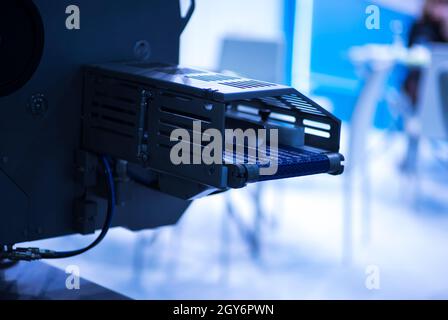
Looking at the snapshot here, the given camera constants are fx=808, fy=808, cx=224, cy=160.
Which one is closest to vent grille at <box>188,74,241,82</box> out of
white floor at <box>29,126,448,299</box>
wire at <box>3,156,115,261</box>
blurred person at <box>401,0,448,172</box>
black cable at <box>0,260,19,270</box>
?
wire at <box>3,156,115,261</box>

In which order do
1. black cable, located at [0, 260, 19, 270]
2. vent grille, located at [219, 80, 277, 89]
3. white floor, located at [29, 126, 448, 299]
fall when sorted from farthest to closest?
white floor, located at [29, 126, 448, 299]
black cable, located at [0, 260, 19, 270]
vent grille, located at [219, 80, 277, 89]

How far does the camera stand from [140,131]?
1248 millimetres

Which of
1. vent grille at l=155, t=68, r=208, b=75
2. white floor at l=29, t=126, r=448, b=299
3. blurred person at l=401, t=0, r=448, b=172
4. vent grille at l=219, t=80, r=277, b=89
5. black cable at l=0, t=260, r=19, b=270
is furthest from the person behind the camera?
blurred person at l=401, t=0, r=448, b=172

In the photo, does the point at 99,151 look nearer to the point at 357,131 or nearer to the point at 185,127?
the point at 185,127

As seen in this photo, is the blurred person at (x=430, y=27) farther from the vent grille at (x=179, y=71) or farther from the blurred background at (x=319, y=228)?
the vent grille at (x=179, y=71)

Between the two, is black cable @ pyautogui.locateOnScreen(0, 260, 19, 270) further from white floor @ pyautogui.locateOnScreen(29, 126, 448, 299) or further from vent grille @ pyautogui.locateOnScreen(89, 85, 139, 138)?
white floor @ pyautogui.locateOnScreen(29, 126, 448, 299)

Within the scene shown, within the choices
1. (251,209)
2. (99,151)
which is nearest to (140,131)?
(99,151)

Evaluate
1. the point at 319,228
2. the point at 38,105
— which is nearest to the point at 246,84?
the point at 38,105

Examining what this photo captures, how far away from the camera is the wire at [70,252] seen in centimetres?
130

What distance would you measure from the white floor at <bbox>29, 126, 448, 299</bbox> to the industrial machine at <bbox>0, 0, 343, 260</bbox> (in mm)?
→ 1314

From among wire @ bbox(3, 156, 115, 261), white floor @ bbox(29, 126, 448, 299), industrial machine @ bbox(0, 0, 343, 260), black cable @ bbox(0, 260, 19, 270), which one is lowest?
white floor @ bbox(29, 126, 448, 299)

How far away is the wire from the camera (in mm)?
1301

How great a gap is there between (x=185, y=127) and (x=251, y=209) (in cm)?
310

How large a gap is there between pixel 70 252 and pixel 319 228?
266 cm
